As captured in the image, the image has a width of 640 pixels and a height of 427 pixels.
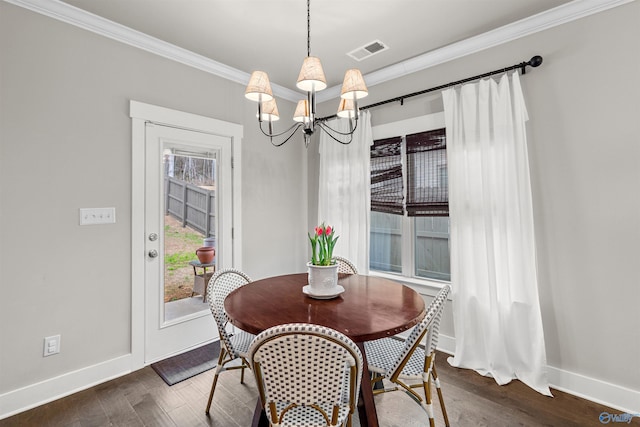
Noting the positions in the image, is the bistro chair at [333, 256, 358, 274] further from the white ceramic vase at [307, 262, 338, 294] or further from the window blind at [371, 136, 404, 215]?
the white ceramic vase at [307, 262, 338, 294]

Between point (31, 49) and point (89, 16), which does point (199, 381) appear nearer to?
point (31, 49)

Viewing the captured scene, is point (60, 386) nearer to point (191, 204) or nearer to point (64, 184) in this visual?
point (64, 184)

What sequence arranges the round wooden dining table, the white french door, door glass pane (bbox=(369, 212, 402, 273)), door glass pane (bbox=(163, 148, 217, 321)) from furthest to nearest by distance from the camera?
1. door glass pane (bbox=(369, 212, 402, 273))
2. door glass pane (bbox=(163, 148, 217, 321))
3. the white french door
4. the round wooden dining table

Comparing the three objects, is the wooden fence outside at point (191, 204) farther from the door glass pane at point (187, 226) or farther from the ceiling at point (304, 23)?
the ceiling at point (304, 23)

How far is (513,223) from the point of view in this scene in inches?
90.8

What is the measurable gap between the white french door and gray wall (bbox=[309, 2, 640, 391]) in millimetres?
2672

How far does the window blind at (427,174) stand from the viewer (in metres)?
2.77

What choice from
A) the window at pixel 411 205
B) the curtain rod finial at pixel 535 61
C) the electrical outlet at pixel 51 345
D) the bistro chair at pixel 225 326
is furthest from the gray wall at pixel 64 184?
the curtain rod finial at pixel 535 61

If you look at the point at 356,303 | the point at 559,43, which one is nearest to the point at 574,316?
the point at 356,303

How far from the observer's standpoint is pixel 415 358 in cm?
176

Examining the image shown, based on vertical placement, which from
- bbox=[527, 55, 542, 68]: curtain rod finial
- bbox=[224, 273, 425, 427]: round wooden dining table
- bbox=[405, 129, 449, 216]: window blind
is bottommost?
bbox=[224, 273, 425, 427]: round wooden dining table

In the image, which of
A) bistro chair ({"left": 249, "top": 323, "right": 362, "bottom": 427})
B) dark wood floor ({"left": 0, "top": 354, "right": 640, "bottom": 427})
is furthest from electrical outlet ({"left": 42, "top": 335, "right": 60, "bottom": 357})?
bistro chair ({"left": 249, "top": 323, "right": 362, "bottom": 427})

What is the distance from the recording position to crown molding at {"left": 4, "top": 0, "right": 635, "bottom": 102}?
81.6 inches

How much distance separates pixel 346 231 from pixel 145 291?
193cm
